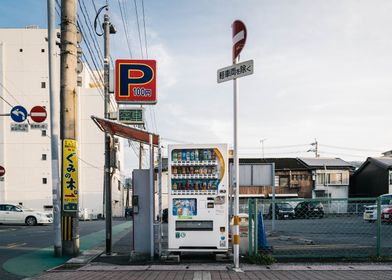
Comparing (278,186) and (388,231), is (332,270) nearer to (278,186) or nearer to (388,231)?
(388,231)

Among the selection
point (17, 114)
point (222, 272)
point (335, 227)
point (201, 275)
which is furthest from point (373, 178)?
point (201, 275)

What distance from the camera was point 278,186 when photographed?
4356cm

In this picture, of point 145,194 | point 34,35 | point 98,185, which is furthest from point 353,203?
point 34,35

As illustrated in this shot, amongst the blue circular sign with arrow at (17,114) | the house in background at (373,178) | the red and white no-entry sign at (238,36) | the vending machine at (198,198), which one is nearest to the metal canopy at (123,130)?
the vending machine at (198,198)

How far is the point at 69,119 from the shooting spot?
29.4ft

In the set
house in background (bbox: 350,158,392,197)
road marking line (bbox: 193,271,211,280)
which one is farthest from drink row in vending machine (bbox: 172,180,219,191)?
house in background (bbox: 350,158,392,197)

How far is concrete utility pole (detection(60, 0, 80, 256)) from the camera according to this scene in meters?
8.74

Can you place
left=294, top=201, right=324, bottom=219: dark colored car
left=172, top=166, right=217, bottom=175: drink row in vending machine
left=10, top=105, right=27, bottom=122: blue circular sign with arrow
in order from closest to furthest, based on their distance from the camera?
left=172, top=166, right=217, bottom=175: drink row in vending machine → left=294, top=201, right=324, bottom=219: dark colored car → left=10, top=105, right=27, bottom=122: blue circular sign with arrow

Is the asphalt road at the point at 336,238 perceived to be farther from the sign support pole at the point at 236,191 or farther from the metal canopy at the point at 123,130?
the metal canopy at the point at 123,130

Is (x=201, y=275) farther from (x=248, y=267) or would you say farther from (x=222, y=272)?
(x=248, y=267)

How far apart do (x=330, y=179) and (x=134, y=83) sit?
129 ft

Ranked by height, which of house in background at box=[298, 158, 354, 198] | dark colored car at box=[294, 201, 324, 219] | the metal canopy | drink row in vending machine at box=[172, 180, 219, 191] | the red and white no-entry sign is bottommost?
house in background at box=[298, 158, 354, 198]

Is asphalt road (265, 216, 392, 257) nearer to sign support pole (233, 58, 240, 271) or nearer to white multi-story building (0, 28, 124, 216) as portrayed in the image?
sign support pole (233, 58, 240, 271)

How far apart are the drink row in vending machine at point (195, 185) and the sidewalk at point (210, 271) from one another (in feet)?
5.57
